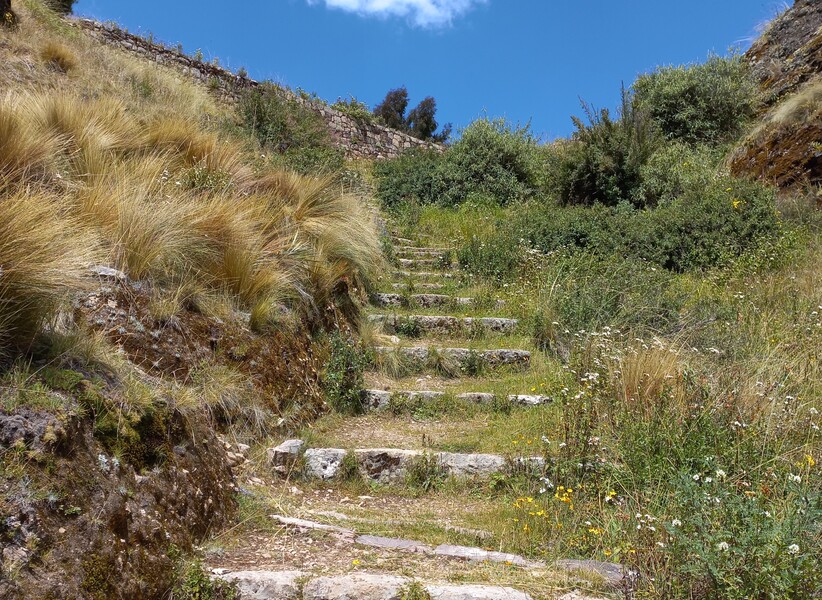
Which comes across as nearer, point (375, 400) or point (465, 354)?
point (375, 400)

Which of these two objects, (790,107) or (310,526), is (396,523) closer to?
(310,526)

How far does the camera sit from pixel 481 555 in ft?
8.77

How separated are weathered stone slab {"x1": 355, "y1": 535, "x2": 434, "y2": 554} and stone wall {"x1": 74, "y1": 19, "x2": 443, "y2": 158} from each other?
11.6 meters

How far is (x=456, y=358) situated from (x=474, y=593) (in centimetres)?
334

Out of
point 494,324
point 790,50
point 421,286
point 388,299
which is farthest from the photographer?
point 790,50

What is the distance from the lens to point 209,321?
12.7 ft

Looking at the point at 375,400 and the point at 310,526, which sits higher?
the point at 375,400

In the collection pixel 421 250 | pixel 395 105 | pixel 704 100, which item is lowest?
pixel 421 250

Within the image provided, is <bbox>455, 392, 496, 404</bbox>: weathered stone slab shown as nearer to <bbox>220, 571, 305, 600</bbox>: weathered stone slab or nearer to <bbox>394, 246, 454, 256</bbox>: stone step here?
<bbox>220, 571, 305, 600</bbox>: weathered stone slab

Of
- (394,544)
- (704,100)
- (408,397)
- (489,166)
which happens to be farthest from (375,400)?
(704,100)

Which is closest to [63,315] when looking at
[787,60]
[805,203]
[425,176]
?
[805,203]

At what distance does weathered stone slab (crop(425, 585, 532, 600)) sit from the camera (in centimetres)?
220

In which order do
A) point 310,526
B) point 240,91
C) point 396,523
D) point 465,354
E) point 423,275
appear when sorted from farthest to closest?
1. point 240,91
2. point 423,275
3. point 465,354
4. point 396,523
5. point 310,526

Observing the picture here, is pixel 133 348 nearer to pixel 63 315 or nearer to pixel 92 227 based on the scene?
pixel 63 315
